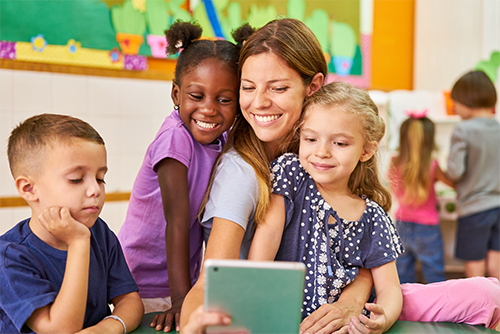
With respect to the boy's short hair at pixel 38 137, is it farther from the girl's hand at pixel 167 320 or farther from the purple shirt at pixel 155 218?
the girl's hand at pixel 167 320

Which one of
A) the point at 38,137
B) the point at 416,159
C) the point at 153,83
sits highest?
the point at 153,83

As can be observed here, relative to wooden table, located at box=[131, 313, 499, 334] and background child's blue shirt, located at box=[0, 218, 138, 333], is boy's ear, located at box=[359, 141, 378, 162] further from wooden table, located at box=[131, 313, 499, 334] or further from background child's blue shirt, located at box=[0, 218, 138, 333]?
background child's blue shirt, located at box=[0, 218, 138, 333]

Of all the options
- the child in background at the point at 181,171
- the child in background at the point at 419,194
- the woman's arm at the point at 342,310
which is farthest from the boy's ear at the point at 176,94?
the child in background at the point at 419,194

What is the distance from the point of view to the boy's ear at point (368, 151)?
4.49 ft

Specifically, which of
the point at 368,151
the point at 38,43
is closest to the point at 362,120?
the point at 368,151

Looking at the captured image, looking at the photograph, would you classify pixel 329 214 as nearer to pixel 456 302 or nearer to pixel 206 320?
pixel 456 302

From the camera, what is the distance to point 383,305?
1188 mm

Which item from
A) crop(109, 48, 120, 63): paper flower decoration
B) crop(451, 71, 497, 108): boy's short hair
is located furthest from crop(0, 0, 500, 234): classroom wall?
crop(451, 71, 497, 108): boy's short hair

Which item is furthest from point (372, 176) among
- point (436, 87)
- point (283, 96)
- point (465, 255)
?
point (436, 87)

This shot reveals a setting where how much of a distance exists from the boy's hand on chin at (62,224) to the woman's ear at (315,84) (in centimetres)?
74

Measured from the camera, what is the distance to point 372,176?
1.45m

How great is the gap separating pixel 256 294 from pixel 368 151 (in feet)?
2.33

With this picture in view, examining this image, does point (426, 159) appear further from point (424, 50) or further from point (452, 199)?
point (424, 50)

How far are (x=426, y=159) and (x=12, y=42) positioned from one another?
9.49 feet
